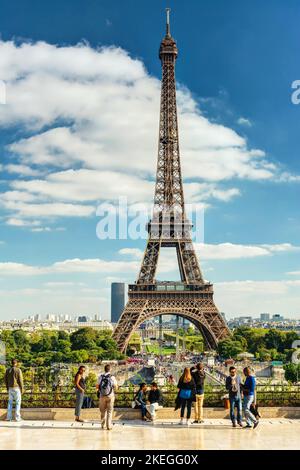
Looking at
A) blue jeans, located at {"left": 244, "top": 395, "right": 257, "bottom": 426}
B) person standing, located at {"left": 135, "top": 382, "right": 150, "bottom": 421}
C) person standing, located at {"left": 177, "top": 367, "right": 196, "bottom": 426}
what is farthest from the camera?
person standing, located at {"left": 135, "top": 382, "right": 150, "bottom": 421}

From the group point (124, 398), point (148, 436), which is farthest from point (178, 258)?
point (148, 436)

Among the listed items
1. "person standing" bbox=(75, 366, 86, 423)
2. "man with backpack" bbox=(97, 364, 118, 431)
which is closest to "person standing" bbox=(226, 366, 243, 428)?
"man with backpack" bbox=(97, 364, 118, 431)

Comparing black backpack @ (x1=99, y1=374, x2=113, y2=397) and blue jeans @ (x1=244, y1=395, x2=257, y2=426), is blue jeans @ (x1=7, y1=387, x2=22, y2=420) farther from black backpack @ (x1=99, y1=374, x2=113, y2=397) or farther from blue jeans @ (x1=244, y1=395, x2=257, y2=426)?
blue jeans @ (x1=244, y1=395, x2=257, y2=426)

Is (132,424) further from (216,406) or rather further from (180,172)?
(180,172)

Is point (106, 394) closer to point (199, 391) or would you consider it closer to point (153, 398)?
point (153, 398)

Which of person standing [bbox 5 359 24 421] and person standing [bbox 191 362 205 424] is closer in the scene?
person standing [bbox 191 362 205 424]
